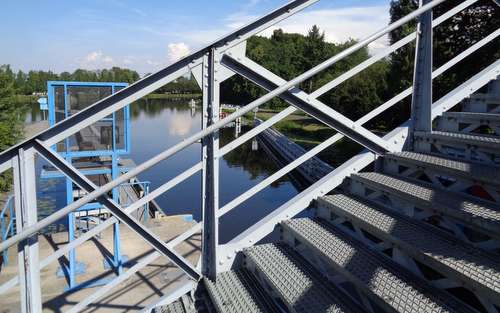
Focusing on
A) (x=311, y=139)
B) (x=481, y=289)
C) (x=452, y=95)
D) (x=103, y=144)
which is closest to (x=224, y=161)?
(x=311, y=139)

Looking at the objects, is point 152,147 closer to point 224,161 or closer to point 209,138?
point 224,161

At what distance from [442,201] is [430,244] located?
1.43 ft

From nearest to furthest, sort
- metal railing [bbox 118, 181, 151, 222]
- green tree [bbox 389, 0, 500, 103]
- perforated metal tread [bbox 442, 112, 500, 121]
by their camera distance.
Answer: perforated metal tread [bbox 442, 112, 500, 121] < metal railing [bbox 118, 181, 151, 222] < green tree [bbox 389, 0, 500, 103]

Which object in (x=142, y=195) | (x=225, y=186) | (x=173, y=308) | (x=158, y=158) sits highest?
(x=158, y=158)

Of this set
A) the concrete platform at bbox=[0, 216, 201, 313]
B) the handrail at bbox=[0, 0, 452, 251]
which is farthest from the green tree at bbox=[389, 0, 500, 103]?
the handrail at bbox=[0, 0, 452, 251]

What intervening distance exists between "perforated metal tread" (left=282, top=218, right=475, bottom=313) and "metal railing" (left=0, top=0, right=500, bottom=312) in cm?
48

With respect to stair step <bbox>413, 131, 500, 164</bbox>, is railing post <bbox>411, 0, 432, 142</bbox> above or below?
above

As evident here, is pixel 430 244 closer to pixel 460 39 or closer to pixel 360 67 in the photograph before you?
pixel 360 67

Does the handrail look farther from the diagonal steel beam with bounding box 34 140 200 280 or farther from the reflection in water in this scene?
the reflection in water

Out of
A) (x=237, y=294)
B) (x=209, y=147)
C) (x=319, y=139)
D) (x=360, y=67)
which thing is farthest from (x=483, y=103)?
(x=319, y=139)

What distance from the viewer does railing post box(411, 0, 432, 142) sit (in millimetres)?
3361

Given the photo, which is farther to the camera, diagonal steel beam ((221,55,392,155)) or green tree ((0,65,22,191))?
green tree ((0,65,22,191))

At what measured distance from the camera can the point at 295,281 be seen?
2.33 meters

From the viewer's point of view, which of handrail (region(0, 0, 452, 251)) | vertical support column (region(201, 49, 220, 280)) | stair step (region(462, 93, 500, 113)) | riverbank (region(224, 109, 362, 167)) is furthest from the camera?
riverbank (region(224, 109, 362, 167))
